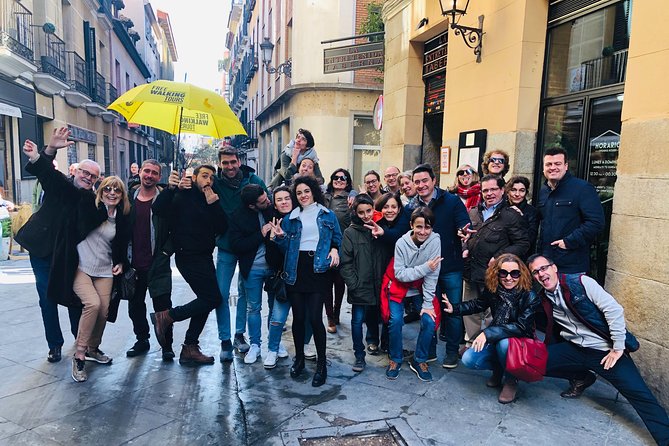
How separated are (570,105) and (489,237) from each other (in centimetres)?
204

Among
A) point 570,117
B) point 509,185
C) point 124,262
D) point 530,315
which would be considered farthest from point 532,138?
point 124,262

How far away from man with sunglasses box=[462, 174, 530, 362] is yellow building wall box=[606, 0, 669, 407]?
0.79 metres

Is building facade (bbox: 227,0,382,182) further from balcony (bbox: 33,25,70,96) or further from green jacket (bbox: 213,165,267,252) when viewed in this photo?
green jacket (bbox: 213,165,267,252)

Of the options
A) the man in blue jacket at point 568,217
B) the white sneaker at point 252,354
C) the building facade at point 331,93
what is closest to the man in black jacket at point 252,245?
the white sneaker at point 252,354

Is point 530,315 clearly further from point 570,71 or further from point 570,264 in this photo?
point 570,71

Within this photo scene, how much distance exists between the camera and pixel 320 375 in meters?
3.96

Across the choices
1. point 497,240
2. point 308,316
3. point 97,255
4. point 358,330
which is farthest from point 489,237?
point 97,255

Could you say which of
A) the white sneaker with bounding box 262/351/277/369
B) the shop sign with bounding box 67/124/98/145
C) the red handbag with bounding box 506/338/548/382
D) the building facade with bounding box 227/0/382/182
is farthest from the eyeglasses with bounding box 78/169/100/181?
the shop sign with bounding box 67/124/98/145

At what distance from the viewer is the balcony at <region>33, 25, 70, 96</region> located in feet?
42.1

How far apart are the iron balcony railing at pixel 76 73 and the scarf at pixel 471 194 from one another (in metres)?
15.5

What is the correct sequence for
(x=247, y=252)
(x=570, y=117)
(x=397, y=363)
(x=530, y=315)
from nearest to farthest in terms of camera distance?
(x=530, y=315) < (x=397, y=363) < (x=247, y=252) < (x=570, y=117)

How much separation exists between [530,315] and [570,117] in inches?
102

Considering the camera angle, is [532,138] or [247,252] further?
[532,138]

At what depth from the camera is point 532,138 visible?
541 cm
